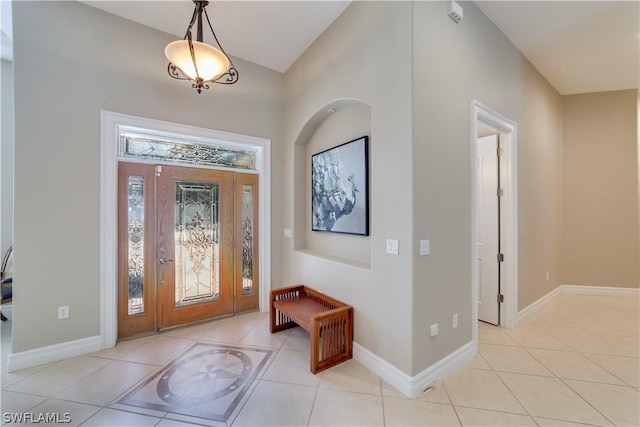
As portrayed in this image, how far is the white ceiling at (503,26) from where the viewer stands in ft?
8.40

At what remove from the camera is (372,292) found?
2.30 m

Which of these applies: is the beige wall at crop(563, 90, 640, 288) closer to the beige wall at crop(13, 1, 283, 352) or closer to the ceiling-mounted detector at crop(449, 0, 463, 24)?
the ceiling-mounted detector at crop(449, 0, 463, 24)

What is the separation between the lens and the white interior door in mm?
3117

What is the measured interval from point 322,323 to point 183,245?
2011mm

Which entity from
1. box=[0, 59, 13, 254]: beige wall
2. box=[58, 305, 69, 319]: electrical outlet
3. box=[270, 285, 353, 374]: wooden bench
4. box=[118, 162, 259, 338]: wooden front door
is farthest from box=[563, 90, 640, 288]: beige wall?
box=[0, 59, 13, 254]: beige wall

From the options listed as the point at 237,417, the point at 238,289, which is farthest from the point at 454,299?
the point at 238,289

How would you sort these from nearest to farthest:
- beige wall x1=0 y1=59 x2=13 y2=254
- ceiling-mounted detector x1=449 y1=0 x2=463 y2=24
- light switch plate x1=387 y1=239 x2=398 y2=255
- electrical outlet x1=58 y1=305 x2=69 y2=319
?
1. light switch plate x1=387 y1=239 x2=398 y2=255
2. ceiling-mounted detector x1=449 y1=0 x2=463 y2=24
3. electrical outlet x1=58 y1=305 x2=69 y2=319
4. beige wall x1=0 y1=59 x2=13 y2=254

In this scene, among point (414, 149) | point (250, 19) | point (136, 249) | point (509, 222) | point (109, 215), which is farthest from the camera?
point (509, 222)

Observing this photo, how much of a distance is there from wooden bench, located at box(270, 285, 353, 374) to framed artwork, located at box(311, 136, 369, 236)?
2.66 ft

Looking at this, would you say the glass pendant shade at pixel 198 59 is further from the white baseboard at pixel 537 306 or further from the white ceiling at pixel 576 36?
the white baseboard at pixel 537 306

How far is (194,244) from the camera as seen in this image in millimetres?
3230

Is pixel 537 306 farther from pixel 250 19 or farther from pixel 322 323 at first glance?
pixel 250 19

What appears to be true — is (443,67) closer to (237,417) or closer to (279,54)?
(279,54)

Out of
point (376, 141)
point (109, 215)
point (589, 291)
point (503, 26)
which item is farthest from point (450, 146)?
point (589, 291)
